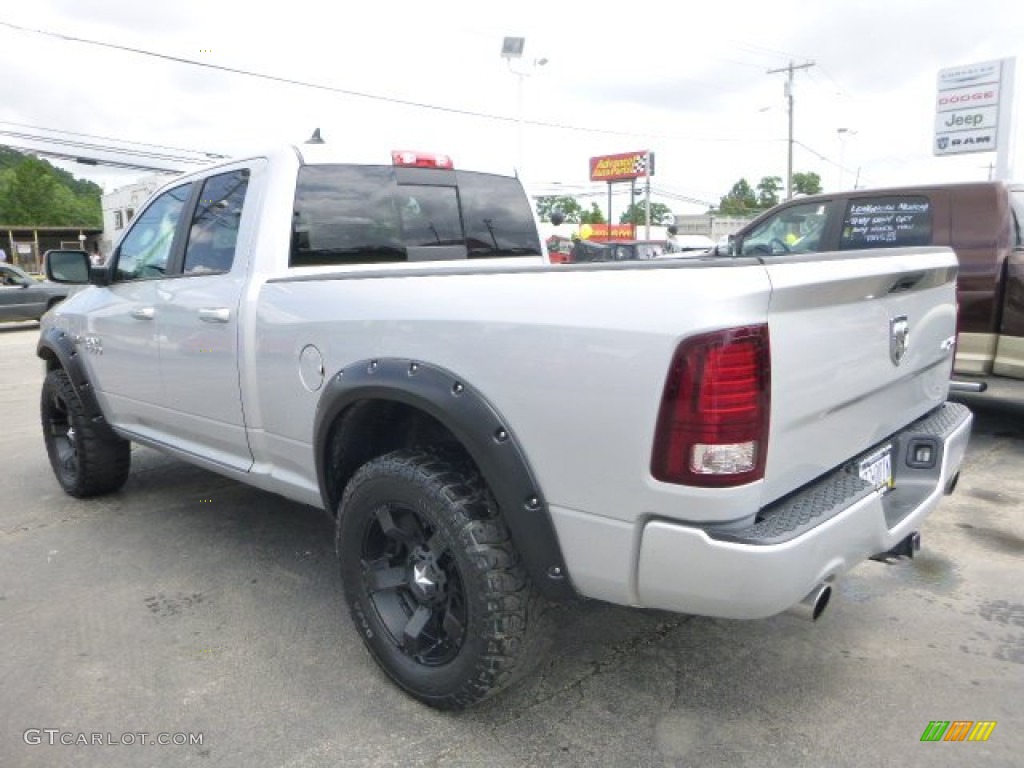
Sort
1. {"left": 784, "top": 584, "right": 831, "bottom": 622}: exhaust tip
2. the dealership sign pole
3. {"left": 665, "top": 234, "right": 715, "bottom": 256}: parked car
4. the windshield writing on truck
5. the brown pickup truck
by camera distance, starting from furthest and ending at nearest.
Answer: the dealership sign pole, {"left": 665, "top": 234, "right": 715, "bottom": 256}: parked car, the brown pickup truck, the windshield writing on truck, {"left": 784, "top": 584, "right": 831, "bottom": 622}: exhaust tip

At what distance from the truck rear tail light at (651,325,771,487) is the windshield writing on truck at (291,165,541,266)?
2.01m

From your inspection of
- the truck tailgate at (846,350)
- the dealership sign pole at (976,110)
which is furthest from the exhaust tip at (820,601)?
the dealership sign pole at (976,110)

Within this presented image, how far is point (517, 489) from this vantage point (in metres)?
2.17

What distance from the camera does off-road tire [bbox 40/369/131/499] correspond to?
455cm

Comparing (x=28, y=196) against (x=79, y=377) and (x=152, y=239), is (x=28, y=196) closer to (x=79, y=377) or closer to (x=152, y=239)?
(x=79, y=377)

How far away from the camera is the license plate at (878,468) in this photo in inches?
96.3

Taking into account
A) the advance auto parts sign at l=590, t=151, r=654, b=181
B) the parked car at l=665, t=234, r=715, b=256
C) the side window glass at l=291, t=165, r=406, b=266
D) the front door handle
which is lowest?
the parked car at l=665, t=234, r=715, b=256

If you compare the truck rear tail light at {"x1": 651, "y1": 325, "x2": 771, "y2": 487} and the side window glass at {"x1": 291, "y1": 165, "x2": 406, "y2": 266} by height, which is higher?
the side window glass at {"x1": 291, "y1": 165, "x2": 406, "y2": 266}

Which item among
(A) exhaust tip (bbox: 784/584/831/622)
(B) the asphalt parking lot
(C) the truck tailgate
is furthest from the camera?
(B) the asphalt parking lot

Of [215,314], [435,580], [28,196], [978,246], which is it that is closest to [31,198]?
[28,196]

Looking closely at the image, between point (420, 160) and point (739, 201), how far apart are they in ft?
375

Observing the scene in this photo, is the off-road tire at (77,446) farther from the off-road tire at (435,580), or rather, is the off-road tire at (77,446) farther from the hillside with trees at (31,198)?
the hillside with trees at (31,198)

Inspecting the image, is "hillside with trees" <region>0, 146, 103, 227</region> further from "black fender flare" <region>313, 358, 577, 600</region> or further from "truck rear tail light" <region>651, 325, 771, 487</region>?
"truck rear tail light" <region>651, 325, 771, 487</region>

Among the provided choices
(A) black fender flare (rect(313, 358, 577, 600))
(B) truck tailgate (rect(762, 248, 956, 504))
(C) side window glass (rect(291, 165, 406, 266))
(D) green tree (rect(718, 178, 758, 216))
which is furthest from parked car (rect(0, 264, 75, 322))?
(D) green tree (rect(718, 178, 758, 216))
